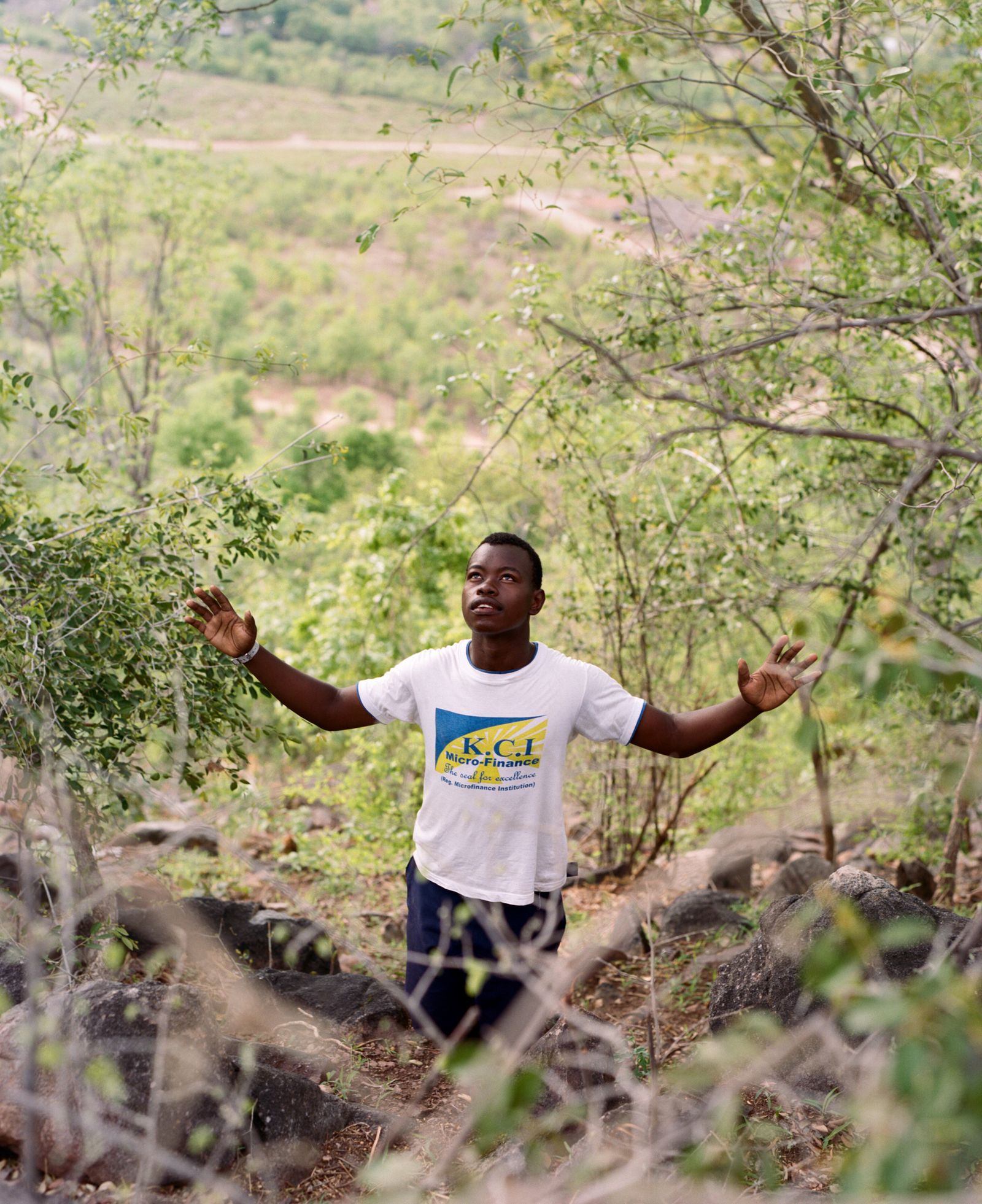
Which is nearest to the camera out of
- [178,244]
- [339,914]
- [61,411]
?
[61,411]

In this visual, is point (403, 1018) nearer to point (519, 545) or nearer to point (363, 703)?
point (363, 703)

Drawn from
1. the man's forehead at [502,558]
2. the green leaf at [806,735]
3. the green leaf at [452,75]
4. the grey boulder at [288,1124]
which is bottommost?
the grey boulder at [288,1124]

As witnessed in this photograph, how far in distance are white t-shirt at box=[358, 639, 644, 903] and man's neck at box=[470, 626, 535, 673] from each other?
2cm

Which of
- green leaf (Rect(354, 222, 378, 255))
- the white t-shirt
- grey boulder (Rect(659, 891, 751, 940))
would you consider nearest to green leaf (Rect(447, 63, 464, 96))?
green leaf (Rect(354, 222, 378, 255))

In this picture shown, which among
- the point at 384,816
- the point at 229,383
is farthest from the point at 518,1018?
the point at 229,383

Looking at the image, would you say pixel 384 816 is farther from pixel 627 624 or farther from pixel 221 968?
pixel 221 968

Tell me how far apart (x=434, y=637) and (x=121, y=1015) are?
4.75 metres

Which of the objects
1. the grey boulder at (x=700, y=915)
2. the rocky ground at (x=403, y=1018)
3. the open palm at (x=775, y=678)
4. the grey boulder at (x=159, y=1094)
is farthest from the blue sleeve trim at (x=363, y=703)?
the grey boulder at (x=700, y=915)

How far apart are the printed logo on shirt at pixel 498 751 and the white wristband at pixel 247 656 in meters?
0.59

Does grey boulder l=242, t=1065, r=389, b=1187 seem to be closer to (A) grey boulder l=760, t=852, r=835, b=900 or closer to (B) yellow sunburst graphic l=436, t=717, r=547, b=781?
(B) yellow sunburst graphic l=436, t=717, r=547, b=781

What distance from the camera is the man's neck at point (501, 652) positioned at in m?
3.00

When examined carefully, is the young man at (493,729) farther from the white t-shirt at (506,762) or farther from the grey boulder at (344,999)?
the grey boulder at (344,999)

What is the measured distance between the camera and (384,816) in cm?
601

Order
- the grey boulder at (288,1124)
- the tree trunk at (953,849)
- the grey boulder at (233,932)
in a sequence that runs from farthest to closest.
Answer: the tree trunk at (953,849)
the grey boulder at (233,932)
the grey boulder at (288,1124)
